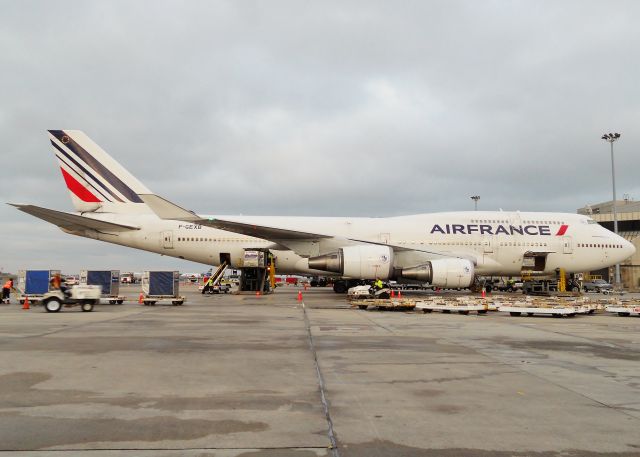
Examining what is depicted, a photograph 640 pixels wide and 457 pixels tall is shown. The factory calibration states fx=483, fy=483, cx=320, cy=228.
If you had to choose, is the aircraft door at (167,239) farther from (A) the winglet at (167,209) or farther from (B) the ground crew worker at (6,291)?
(B) the ground crew worker at (6,291)

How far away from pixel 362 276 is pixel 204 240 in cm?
1078

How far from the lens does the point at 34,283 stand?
2038 centimetres

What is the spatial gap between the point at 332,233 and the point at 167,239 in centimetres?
978

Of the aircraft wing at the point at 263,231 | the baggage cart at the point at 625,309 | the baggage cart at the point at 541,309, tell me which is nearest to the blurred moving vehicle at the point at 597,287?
the baggage cart at the point at 625,309

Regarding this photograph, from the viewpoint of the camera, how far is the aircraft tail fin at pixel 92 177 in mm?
28531

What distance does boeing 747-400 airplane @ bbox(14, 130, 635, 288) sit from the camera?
90.0ft

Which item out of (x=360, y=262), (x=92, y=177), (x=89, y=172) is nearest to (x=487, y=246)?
(x=360, y=262)

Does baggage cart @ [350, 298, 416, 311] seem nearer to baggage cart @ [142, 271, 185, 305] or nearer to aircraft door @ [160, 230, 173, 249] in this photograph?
baggage cart @ [142, 271, 185, 305]

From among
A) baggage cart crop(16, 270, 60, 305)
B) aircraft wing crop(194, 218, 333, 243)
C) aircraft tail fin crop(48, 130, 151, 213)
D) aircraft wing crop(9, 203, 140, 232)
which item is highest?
aircraft tail fin crop(48, 130, 151, 213)

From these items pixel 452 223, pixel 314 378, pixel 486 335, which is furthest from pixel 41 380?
pixel 452 223

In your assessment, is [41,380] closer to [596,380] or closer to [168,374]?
[168,374]

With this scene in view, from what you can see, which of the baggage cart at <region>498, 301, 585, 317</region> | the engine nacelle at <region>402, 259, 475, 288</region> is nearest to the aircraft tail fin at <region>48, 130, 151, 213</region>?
the engine nacelle at <region>402, 259, 475, 288</region>

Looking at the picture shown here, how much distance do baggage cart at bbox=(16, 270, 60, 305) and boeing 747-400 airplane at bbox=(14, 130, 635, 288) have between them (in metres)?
6.16

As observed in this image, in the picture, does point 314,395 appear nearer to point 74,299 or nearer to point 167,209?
point 74,299
